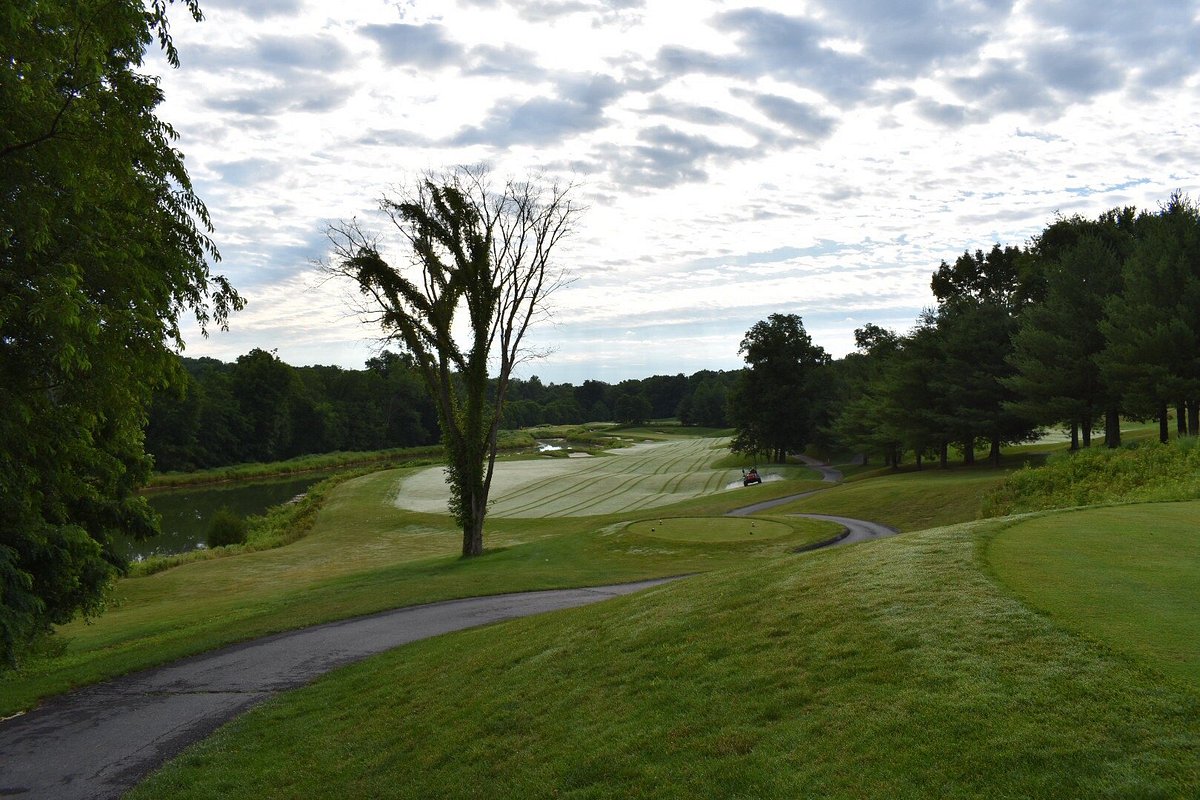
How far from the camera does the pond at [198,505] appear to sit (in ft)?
153

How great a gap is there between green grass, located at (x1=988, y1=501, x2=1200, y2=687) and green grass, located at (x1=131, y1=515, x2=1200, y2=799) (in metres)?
0.29

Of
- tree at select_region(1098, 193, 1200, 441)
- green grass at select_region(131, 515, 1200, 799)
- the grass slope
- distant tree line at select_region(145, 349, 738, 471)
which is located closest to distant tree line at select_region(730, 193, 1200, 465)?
tree at select_region(1098, 193, 1200, 441)

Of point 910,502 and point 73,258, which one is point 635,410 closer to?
point 910,502

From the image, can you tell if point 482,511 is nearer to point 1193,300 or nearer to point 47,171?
point 47,171

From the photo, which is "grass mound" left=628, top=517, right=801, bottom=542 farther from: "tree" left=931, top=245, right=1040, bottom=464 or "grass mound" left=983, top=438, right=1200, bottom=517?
"tree" left=931, top=245, right=1040, bottom=464

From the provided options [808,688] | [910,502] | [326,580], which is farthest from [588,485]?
[808,688]

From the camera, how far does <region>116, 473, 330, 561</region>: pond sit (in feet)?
153

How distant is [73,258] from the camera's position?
952 centimetres

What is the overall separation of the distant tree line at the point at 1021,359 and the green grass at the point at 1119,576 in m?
25.1

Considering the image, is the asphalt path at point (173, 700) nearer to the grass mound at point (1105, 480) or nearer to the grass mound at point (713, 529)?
the grass mound at point (713, 529)

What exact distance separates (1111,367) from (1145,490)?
56.0 feet

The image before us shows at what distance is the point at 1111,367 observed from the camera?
A: 34938mm

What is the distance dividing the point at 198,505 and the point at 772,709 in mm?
71836

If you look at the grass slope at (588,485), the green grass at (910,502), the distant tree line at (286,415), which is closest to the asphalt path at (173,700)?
the green grass at (910,502)
